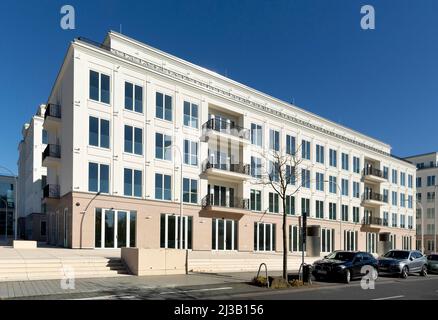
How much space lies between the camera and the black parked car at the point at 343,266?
69.5 feet

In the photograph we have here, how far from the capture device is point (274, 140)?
140 feet

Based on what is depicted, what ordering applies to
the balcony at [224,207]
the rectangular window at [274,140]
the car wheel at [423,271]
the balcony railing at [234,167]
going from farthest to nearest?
1. the rectangular window at [274,140]
2. the balcony railing at [234,167]
3. the balcony at [224,207]
4. the car wheel at [423,271]

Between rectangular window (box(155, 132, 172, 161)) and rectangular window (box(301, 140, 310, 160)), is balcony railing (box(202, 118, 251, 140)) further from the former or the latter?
rectangular window (box(301, 140, 310, 160))

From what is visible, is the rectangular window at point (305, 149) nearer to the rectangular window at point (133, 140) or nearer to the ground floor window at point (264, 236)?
the ground floor window at point (264, 236)

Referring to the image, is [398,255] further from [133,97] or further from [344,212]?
[344,212]

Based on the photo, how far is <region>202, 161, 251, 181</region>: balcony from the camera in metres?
35.4

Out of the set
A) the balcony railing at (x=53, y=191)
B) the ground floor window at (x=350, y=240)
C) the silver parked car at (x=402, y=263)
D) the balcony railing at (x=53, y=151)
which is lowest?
the ground floor window at (x=350, y=240)

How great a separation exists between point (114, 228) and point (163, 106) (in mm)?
10224

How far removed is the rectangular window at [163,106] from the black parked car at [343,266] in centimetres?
1680

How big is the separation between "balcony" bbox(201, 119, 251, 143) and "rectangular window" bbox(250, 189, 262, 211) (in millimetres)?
5093

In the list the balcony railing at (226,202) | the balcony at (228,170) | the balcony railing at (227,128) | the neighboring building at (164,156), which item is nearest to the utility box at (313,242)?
the neighboring building at (164,156)

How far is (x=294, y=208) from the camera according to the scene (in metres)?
44.3

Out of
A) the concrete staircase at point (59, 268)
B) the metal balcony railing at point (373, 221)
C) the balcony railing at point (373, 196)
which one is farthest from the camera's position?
the balcony railing at point (373, 196)
